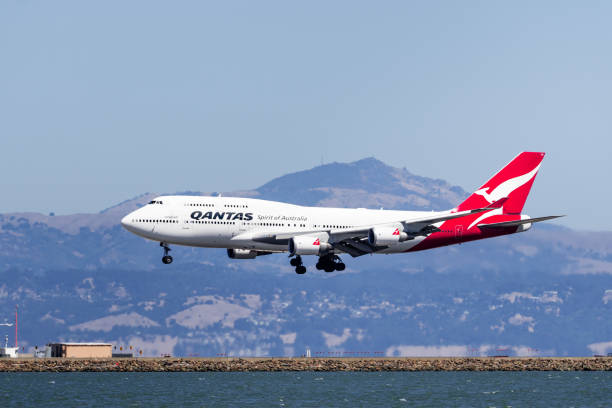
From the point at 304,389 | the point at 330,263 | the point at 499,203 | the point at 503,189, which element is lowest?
the point at 304,389

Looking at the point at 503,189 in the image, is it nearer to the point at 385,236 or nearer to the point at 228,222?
the point at 385,236

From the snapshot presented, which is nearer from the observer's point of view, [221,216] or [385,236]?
[221,216]

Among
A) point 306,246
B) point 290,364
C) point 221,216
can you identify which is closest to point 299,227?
point 306,246

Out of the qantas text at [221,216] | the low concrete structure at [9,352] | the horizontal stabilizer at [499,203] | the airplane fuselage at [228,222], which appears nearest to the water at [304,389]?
the low concrete structure at [9,352]

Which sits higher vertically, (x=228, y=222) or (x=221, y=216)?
(x=221, y=216)

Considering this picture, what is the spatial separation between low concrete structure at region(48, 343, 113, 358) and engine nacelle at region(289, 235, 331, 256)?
141ft

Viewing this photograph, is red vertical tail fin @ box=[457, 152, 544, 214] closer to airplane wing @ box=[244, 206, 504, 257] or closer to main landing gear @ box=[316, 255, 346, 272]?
airplane wing @ box=[244, 206, 504, 257]

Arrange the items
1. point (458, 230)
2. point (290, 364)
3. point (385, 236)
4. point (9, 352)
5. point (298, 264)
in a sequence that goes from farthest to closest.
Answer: point (9, 352) → point (290, 364) → point (458, 230) → point (298, 264) → point (385, 236)

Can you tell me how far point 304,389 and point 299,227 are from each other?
16067mm

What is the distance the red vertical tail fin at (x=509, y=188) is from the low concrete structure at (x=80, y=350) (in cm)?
4981

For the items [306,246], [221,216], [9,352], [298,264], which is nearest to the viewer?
[221,216]

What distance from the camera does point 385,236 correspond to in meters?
107

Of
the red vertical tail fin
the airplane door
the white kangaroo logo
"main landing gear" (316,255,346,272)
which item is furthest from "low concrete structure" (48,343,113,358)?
the white kangaroo logo

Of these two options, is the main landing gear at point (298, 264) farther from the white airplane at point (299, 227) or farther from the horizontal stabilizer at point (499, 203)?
the horizontal stabilizer at point (499, 203)
